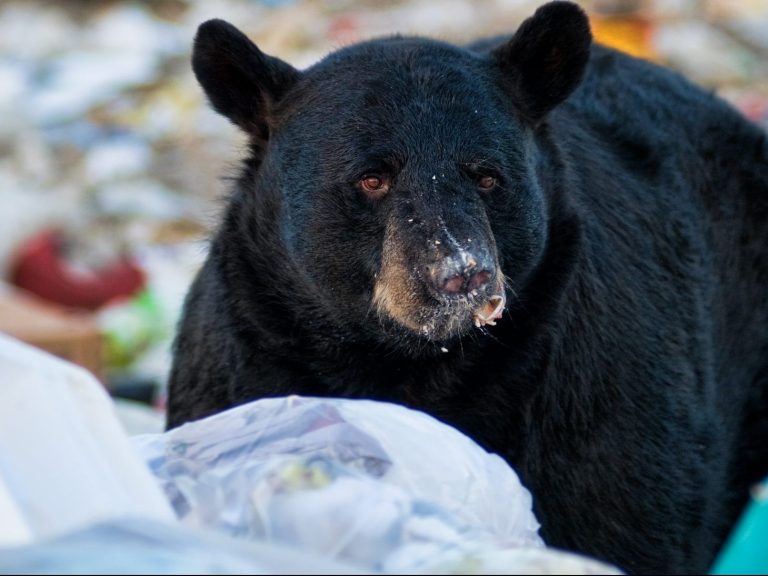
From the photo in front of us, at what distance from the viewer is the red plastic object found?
730 cm

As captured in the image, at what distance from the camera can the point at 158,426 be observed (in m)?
4.29

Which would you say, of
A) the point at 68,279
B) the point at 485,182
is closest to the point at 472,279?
the point at 485,182

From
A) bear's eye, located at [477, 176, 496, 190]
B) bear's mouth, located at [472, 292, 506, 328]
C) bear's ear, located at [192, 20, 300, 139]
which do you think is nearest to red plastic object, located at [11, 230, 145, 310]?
bear's ear, located at [192, 20, 300, 139]

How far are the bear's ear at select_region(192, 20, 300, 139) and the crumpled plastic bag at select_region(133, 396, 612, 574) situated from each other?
1068 mm

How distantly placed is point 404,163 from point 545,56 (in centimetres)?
52

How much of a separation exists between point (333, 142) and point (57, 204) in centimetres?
552

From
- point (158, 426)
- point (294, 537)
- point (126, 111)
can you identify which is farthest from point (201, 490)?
point (126, 111)

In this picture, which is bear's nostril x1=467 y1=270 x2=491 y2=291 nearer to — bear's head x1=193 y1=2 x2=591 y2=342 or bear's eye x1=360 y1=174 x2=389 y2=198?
bear's head x1=193 y1=2 x2=591 y2=342

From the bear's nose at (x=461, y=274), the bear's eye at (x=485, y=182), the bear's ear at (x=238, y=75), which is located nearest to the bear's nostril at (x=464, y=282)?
the bear's nose at (x=461, y=274)

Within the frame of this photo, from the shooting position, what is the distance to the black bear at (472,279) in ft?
9.04

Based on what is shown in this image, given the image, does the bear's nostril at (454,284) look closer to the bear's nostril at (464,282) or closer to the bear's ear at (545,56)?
the bear's nostril at (464,282)

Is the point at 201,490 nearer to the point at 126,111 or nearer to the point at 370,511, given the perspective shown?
the point at 370,511

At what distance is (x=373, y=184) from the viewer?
2.79 m

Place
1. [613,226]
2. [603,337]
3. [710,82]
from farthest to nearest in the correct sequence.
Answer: [710,82] < [613,226] < [603,337]
